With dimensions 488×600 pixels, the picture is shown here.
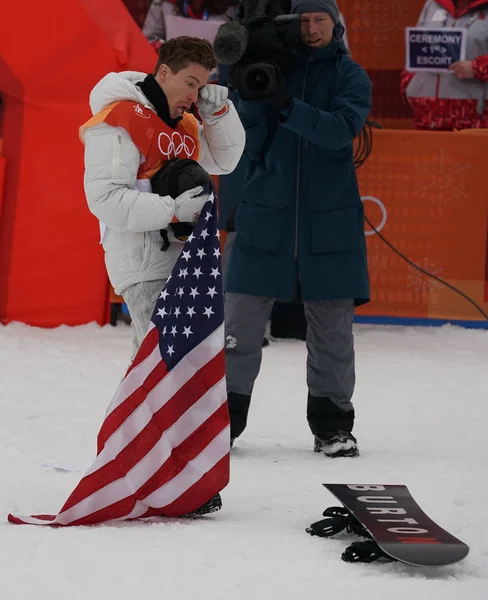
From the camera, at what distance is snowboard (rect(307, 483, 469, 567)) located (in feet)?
9.96

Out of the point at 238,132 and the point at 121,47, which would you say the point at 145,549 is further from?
the point at 121,47

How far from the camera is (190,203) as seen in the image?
363cm

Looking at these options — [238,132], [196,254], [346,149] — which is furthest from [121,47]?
[196,254]

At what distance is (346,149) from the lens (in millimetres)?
4645

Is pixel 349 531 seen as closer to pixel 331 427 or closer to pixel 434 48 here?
pixel 331 427

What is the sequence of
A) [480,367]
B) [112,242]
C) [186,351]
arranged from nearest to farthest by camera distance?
[186,351]
[112,242]
[480,367]

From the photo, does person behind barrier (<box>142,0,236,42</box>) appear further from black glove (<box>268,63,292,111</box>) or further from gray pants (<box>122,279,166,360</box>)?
gray pants (<box>122,279,166,360</box>)

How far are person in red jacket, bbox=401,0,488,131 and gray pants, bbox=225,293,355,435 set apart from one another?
3.73 meters

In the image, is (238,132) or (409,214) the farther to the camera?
(409,214)

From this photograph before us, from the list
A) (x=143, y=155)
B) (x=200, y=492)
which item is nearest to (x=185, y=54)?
(x=143, y=155)

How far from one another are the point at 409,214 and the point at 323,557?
4.86m

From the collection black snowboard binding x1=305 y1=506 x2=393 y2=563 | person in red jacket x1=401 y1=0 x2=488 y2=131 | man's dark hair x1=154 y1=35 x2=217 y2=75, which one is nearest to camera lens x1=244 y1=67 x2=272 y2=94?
man's dark hair x1=154 y1=35 x2=217 y2=75

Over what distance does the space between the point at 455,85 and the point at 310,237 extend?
3758 millimetres

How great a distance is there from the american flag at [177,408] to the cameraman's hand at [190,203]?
0.09 metres
